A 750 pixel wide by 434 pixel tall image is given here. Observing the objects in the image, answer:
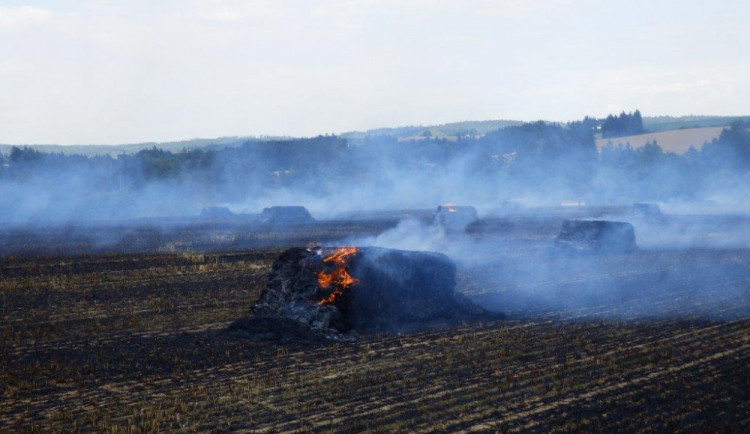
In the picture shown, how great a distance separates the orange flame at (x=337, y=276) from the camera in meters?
21.2

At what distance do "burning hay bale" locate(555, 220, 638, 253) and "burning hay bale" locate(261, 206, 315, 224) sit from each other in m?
40.5

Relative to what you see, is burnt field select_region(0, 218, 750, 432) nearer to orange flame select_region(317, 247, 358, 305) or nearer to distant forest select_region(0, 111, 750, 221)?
orange flame select_region(317, 247, 358, 305)

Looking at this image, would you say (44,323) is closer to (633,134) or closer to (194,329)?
(194,329)

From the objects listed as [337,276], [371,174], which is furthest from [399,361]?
[371,174]

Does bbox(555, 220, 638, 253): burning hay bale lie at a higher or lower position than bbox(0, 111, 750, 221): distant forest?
lower

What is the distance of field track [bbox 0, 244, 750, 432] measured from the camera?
42.2 feet

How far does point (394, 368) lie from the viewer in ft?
53.4

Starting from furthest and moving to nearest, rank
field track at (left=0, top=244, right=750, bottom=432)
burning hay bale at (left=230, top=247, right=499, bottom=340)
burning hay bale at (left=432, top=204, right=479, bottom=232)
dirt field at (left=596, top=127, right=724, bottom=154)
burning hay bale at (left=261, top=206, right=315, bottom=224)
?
dirt field at (left=596, top=127, right=724, bottom=154) → burning hay bale at (left=261, top=206, right=315, bottom=224) → burning hay bale at (left=432, top=204, right=479, bottom=232) → burning hay bale at (left=230, top=247, right=499, bottom=340) → field track at (left=0, top=244, right=750, bottom=432)

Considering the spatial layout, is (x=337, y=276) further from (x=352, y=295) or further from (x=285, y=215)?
(x=285, y=215)

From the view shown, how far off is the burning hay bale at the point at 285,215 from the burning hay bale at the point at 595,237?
133ft

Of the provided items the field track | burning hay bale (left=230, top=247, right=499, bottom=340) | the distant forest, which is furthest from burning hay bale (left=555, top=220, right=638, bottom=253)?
the distant forest

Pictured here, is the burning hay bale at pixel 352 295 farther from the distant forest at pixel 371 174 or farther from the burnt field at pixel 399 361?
the distant forest at pixel 371 174

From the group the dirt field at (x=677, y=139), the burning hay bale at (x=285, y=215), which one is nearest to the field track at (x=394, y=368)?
the burning hay bale at (x=285, y=215)

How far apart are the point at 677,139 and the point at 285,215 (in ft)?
322
